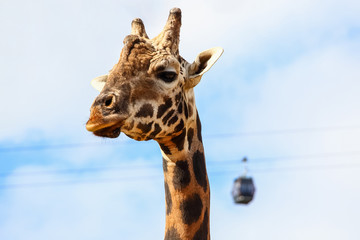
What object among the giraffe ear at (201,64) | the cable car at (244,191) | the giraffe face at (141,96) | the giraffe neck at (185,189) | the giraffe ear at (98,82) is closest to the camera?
the giraffe face at (141,96)

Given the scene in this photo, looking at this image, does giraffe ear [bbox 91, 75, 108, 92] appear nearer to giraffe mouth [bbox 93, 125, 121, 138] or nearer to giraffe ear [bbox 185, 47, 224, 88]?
giraffe ear [bbox 185, 47, 224, 88]

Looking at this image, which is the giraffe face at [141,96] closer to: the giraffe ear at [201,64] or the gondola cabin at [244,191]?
the giraffe ear at [201,64]

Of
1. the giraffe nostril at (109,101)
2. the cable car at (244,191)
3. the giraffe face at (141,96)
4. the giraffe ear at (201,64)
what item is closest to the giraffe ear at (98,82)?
the giraffe face at (141,96)

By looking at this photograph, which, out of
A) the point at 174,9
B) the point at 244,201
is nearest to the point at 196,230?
the point at 174,9

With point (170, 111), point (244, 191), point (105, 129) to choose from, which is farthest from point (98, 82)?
point (244, 191)

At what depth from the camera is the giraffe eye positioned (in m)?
9.20

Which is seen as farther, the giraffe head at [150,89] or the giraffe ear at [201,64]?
the giraffe ear at [201,64]

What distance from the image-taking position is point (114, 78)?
890 centimetres

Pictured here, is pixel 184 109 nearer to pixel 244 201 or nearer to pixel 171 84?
pixel 171 84

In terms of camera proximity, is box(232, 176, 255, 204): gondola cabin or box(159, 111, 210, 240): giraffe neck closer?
box(159, 111, 210, 240): giraffe neck

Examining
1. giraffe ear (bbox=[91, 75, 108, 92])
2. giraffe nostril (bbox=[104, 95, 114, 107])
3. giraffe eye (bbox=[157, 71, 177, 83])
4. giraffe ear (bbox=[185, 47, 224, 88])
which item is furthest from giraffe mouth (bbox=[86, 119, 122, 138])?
giraffe ear (bbox=[91, 75, 108, 92])

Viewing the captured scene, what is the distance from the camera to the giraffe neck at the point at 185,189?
938 centimetres

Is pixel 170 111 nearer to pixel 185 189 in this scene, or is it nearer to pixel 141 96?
pixel 141 96

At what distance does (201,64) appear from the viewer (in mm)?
9898
